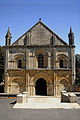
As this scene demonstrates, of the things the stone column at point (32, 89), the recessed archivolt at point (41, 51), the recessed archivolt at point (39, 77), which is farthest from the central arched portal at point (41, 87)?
the recessed archivolt at point (41, 51)

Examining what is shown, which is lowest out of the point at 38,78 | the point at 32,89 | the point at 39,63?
the point at 32,89

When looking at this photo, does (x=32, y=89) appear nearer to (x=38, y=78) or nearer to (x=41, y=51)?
(x=38, y=78)

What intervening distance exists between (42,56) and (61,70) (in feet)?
12.2

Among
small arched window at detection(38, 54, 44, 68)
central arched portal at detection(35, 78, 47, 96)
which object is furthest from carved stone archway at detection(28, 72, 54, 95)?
small arched window at detection(38, 54, 44, 68)

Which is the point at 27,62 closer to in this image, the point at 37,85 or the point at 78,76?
the point at 37,85

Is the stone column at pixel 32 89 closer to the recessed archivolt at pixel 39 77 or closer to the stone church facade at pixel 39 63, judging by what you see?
the stone church facade at pixel 39 63

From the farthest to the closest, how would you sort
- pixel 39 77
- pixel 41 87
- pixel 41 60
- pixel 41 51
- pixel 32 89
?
pixel 41 87
pixel 41 60
pixel 41 51
pixel 39 77
pixel 32 89

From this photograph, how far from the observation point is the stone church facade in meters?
23.2

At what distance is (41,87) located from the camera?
2477 cm

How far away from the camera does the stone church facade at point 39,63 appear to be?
23.2m

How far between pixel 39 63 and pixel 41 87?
401 cm

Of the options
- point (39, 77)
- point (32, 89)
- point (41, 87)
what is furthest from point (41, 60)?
point (32, 89)

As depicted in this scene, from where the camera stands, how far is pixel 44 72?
76.6 ft

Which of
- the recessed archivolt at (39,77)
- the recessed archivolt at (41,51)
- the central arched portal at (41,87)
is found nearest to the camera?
the recessed archivolt at (39,77)
